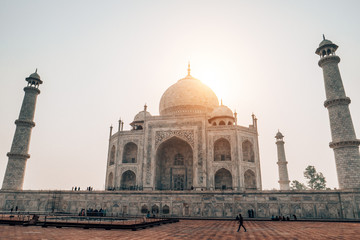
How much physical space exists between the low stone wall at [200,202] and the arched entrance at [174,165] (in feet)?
19.4

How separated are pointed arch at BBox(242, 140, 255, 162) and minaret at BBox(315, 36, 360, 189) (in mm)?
7469

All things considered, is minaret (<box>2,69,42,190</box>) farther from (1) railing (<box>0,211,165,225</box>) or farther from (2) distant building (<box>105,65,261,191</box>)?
(1) railing (<box>0,211,165,225</box>)

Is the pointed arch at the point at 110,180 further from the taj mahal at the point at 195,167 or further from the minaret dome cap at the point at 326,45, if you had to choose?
the minaret dome cap at the point at 326,45

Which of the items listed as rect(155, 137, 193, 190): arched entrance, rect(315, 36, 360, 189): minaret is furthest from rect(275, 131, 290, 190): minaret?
rect(315, 36, 360, 189): minaret

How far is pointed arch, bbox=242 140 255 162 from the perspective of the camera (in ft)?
79.6

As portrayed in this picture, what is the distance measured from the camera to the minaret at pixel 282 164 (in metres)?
28.9

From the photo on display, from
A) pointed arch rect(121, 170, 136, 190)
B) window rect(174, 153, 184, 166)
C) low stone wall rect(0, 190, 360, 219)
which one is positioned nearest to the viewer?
low stone wall rect(0, 190, 360, 219)

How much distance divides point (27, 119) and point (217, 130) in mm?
17798

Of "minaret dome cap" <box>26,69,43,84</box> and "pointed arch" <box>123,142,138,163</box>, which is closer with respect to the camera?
"minaret dome cap" <box>26,69,43,84</box>

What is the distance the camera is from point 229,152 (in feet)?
80.3

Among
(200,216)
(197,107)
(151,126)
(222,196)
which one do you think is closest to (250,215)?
(222,196)

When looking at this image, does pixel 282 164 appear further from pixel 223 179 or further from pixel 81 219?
pixel 81 219

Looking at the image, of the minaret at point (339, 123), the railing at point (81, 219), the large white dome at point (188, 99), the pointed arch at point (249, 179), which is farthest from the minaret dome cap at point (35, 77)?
the minaret at point (339, 123)

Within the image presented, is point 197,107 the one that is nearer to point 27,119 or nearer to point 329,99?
point 329,99
